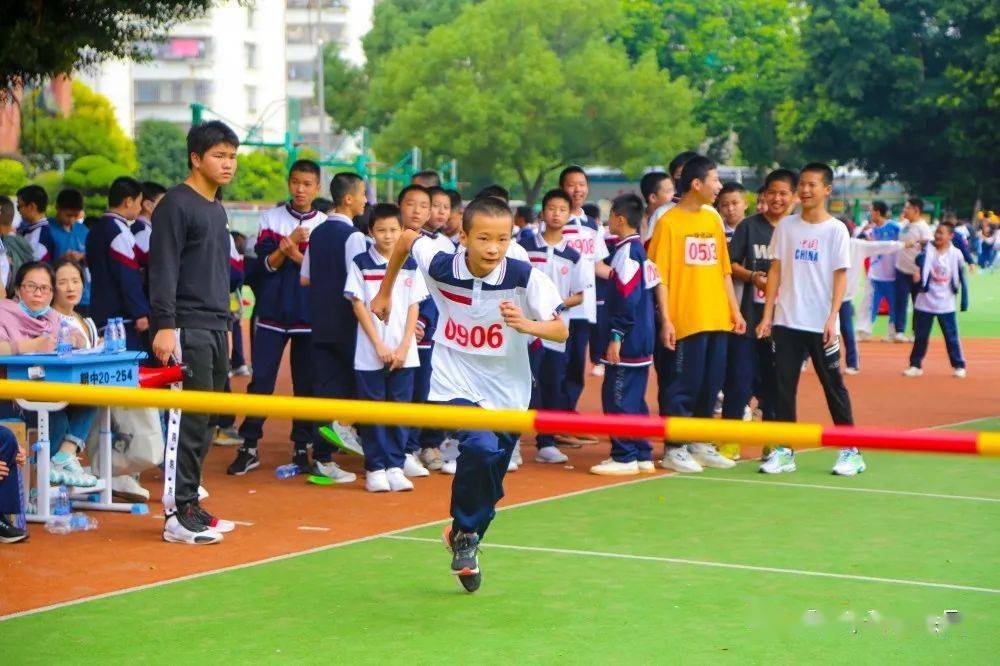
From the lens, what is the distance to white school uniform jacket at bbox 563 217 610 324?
11.8m

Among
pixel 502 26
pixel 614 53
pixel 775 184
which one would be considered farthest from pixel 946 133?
pixel 775 184

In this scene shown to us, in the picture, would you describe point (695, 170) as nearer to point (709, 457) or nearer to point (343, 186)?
point (709, 457)

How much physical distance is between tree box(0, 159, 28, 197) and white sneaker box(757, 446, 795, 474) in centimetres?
2659

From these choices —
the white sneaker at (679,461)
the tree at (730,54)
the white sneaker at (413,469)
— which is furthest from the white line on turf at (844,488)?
the tree at (730,54)

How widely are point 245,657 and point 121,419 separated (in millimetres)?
3594

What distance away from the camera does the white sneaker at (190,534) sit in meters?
8.19

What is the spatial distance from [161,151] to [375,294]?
75.2m

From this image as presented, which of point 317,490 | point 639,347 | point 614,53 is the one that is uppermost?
point 614,53

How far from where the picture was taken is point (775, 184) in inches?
447

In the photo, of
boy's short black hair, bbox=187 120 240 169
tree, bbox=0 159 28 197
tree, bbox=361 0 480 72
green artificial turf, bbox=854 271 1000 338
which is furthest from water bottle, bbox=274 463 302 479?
tree, bbox=361 0 480 72

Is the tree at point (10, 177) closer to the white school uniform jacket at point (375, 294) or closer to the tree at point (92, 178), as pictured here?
the tree at point (92, 178)

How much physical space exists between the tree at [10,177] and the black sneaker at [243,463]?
25.1 meters

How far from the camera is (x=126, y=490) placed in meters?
9.62

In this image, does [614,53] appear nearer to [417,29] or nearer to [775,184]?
[417,29]
